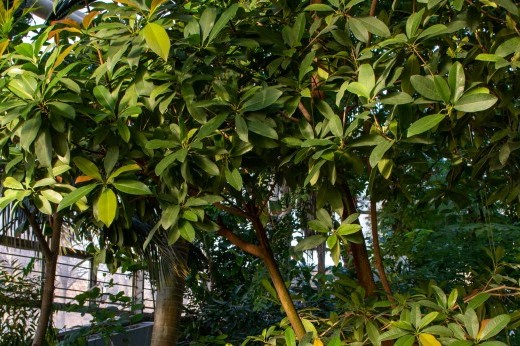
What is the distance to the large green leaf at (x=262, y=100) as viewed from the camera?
1.63m

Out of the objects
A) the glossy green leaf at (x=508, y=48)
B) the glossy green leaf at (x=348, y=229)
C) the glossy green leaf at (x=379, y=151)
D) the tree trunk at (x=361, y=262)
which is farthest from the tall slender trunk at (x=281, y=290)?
the glossy green leaf at (x=508, y=48)

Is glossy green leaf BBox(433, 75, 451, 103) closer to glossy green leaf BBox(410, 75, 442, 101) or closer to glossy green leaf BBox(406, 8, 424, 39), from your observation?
glossy green leaf BBox(410, 75, 442, 101)

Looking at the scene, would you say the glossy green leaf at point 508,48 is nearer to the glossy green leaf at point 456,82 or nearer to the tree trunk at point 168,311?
the glossy green leaf at point 456,82

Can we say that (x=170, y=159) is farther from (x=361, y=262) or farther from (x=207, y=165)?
(x=361, y=262)

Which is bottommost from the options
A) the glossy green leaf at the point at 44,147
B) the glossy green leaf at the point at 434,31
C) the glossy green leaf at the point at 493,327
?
the glossy green leaf at the point at 493,327

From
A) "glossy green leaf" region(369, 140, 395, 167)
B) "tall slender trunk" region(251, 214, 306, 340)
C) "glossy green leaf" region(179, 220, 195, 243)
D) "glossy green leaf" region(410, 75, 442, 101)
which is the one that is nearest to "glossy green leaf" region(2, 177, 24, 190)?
"glossy green leaf" region(179, 220, 195, 243)

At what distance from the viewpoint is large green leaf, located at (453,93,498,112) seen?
4.83 feet

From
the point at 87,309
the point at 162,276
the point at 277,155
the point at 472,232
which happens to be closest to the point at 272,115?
the point at 277,155

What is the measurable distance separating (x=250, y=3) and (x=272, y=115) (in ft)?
1.97

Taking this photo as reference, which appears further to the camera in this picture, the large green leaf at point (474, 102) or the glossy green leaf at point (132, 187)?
the glossy green leaf at point (132, 187)

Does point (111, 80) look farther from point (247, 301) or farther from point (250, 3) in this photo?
point (247, 301)

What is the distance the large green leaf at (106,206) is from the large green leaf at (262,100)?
0.36m

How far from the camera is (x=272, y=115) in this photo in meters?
1.78

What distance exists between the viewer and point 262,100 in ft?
5.37
